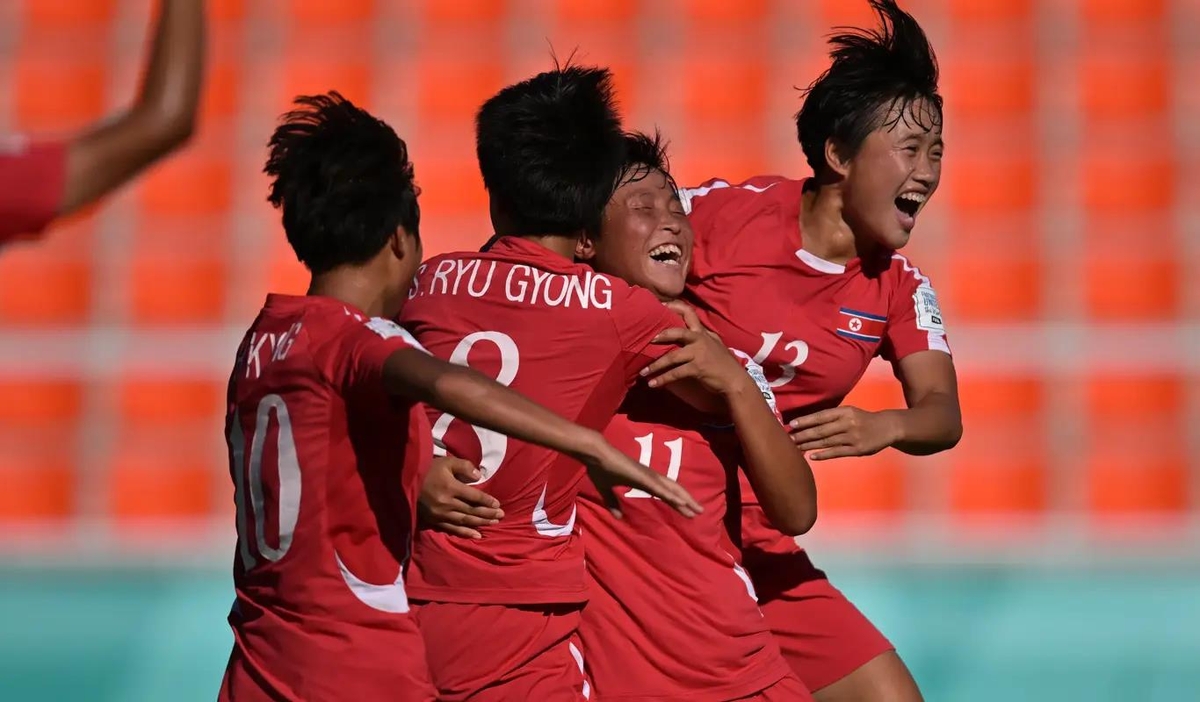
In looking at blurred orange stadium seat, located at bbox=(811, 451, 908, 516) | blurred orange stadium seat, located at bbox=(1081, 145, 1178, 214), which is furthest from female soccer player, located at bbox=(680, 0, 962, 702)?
blurred orange stadium seat, located at bbox=(1081, 145, 1178, 214)

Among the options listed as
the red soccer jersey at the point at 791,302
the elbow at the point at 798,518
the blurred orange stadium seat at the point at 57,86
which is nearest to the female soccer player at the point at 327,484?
the elbow at the point at 798,518

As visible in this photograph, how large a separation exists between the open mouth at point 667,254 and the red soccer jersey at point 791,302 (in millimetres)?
269

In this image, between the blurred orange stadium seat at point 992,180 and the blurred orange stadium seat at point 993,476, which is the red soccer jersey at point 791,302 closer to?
the blurred orange stadium seat at point 993,476

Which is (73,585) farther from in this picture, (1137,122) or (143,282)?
(1137,122)

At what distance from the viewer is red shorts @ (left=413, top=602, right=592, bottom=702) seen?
2859mm

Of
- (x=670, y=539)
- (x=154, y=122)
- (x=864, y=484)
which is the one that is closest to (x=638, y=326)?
(x=670, y=539)

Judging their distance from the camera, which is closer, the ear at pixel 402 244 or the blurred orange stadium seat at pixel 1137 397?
the ear at pixel 402 244

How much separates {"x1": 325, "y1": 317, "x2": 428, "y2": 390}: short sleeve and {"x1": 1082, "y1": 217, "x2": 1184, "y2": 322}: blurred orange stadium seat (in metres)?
7.55

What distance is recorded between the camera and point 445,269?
3.05 metres

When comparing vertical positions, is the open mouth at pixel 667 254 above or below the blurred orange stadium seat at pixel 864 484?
above

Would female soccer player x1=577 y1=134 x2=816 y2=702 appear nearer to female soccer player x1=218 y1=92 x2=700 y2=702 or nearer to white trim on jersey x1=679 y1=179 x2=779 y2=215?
white trim on jersey x1=679 y1=179 x2=779 y2=215

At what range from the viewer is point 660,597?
10.4 feet

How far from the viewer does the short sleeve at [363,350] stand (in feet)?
7.97

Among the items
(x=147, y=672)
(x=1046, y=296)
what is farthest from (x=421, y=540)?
(x=1046, y=296)
